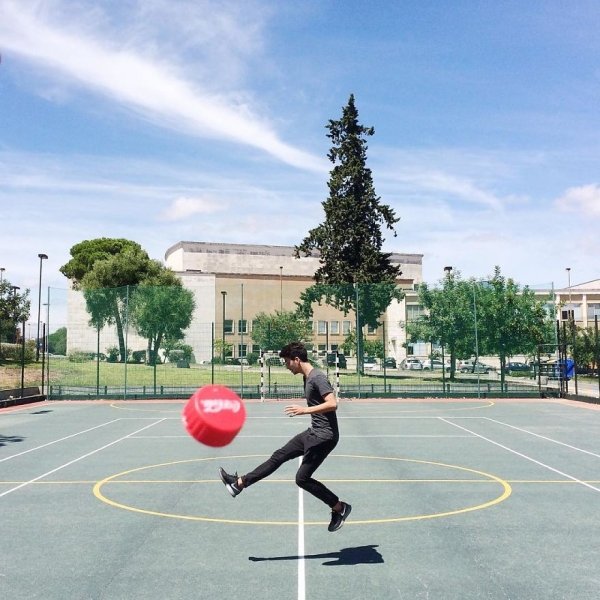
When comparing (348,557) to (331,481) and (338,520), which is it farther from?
(331,481)

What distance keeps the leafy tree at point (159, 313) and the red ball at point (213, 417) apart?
32.8m

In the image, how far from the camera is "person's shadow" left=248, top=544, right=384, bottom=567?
26.7 feet

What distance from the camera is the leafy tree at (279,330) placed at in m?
45.4

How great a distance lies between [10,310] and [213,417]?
2041 inches

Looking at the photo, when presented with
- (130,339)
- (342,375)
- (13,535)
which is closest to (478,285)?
(342,375)

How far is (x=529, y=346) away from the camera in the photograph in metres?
40.5

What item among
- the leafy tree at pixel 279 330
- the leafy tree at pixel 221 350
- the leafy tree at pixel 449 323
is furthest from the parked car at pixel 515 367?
the leafy tree at pixel 221 350

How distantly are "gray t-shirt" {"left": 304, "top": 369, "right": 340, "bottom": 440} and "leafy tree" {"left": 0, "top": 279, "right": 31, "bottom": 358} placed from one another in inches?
1969

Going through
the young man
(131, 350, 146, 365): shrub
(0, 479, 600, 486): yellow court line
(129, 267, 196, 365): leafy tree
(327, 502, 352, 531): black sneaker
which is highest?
(129, 267, 196, 365): leafy tree

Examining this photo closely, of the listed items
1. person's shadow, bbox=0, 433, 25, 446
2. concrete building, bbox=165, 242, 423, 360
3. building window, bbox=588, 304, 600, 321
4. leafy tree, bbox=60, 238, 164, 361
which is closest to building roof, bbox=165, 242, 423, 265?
concrete building, bbox=165, 242, 423, 360

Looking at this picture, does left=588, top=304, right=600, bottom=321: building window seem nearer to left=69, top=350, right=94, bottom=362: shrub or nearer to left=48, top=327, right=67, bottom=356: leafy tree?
left=69, top=350, right=94, bottom=362: shrub

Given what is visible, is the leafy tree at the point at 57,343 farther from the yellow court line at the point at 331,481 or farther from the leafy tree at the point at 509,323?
the yellow court line at the point at 331,481

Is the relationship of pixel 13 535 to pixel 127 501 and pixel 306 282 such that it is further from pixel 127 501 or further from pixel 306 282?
pixel 306 282

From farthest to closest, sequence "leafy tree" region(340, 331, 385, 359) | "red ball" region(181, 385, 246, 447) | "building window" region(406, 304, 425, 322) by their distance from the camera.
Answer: "building window" region(406, 304, 425, 322), "leafy tree" region(340, 331, 385, 359), "red ball" region(181, 385, 246, 447)
